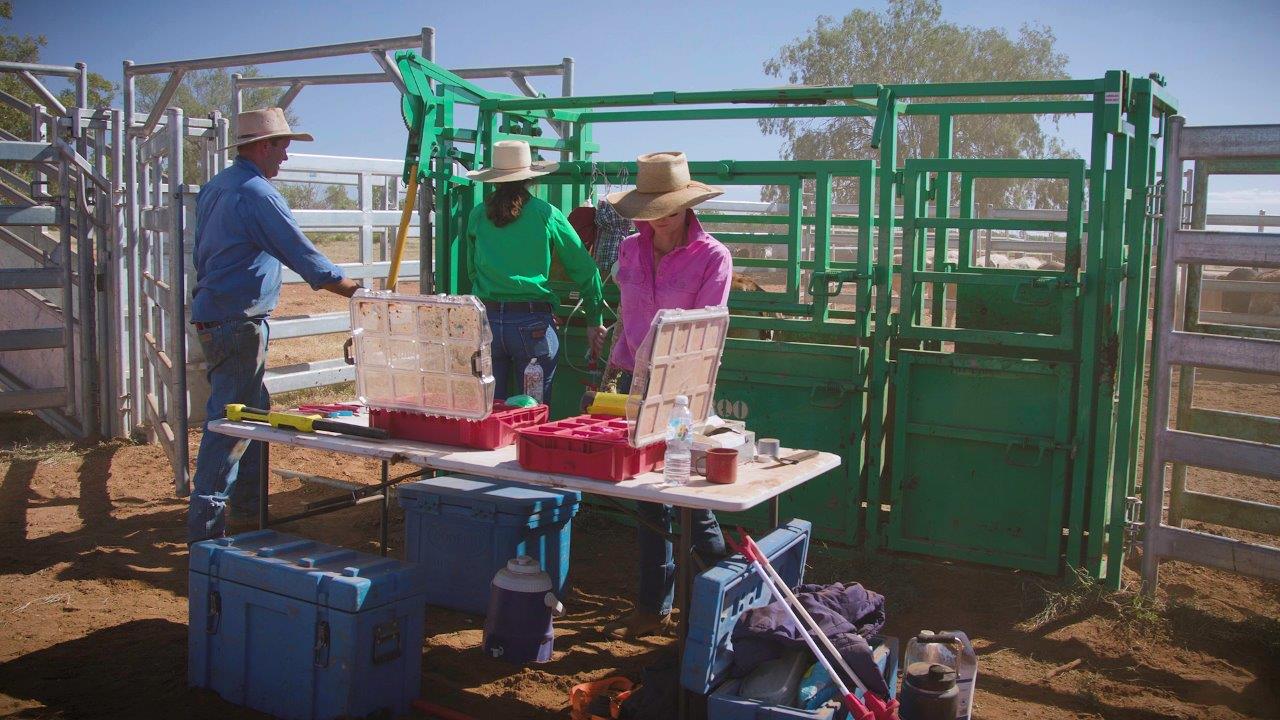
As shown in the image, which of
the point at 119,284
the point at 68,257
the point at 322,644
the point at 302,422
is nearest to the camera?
the point at 322,644

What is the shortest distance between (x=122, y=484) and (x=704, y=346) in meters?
5.36

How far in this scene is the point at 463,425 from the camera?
14.1 ft

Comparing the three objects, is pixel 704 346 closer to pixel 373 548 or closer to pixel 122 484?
pixel 373 548

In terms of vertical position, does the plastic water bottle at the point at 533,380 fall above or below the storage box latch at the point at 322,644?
above

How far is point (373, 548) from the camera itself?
634 centimetres

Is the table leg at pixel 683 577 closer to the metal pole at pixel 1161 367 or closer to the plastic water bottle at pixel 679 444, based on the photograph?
the plastic water bottle at pixel 679 444

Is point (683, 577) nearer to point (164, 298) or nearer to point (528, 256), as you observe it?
point (528, 256)

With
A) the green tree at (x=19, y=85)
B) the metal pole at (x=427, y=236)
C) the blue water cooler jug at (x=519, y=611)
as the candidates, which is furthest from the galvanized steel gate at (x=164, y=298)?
the green tree at (x=19, y=85)

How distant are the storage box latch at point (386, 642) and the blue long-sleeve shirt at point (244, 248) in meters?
2.02

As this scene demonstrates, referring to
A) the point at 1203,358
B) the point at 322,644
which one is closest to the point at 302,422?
the point at 322,644

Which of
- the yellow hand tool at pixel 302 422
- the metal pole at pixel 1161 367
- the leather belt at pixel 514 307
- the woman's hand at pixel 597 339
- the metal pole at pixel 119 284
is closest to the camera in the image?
the yellow hand tool at pixel 302 422

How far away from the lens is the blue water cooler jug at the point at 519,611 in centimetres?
459

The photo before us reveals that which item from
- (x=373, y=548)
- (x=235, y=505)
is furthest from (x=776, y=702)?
(x=235, y=505)

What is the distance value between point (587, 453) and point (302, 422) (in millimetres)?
1371
